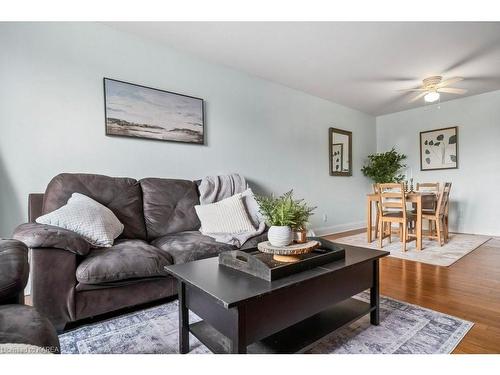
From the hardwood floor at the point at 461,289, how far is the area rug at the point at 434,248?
0.13 metres

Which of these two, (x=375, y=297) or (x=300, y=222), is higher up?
(x=300, y=222)

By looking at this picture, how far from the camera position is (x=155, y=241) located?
2.20 metres

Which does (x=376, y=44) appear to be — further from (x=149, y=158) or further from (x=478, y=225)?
(x=478, y=225)

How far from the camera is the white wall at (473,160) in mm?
4340

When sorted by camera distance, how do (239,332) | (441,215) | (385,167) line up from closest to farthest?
(239,332), (441,215), (385,167)

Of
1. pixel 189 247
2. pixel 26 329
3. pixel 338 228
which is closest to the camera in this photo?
pixel 26 329

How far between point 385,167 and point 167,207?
4.35m

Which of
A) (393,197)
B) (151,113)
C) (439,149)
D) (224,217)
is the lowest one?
(224,217)

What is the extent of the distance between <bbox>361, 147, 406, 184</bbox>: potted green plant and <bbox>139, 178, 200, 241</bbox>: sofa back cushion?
3939mm

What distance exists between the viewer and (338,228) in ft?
15.6

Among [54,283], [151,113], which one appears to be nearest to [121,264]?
[54,283]

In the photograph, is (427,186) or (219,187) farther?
(427,186)

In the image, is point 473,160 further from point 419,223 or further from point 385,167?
point 419,223
